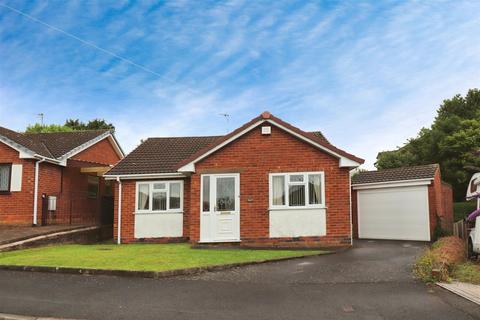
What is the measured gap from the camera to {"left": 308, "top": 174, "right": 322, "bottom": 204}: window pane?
50.0 ft

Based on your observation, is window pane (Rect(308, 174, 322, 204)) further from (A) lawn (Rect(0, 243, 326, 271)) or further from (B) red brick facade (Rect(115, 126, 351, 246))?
(A) lawn (Rect(0, 243, 326, 271))

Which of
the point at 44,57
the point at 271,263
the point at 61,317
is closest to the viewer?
the point at 61,317

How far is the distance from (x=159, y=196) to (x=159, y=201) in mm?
Result: 201

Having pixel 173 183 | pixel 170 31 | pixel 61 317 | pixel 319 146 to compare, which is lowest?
pixel 61 317

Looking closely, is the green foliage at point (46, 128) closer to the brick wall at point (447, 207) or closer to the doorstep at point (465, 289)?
the brick wall at point (447, 207)

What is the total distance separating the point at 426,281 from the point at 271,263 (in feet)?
12.9

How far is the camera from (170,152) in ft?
64.1

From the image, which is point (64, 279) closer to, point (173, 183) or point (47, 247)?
point (47, 247)

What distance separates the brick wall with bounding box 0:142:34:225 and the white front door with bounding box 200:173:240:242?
8735mm

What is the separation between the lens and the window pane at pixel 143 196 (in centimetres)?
1772

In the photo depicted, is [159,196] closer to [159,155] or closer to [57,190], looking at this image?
[159,155]

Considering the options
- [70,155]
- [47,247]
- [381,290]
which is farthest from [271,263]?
[70,155]

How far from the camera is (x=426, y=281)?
350 inches

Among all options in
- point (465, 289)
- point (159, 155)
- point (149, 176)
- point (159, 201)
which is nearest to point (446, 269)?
point (465, 289)
